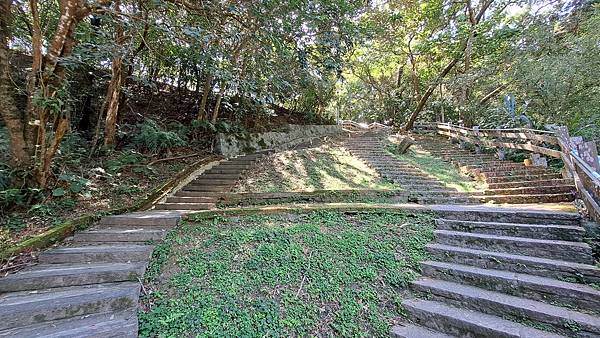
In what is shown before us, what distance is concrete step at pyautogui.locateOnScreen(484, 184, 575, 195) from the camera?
4.96 meters

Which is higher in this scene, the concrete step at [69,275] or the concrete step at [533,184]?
the concrete step at [533,184]

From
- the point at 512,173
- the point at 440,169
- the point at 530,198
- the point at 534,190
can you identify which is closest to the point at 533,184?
the point at 534,190

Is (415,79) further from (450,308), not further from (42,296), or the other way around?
(42,296)

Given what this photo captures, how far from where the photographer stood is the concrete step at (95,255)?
11.2ft

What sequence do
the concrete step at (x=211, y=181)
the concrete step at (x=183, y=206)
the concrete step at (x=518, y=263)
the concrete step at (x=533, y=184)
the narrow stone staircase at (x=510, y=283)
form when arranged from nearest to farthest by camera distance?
the narrow stone staircase at (x=510, y=283) → the concrete step at (x=518, y=263) → the concrete step at (x=533, y=184) → the concrete step at (x=183, y=206) → the concrete step at (x=211, y=181)

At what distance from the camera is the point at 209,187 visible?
676 centimetres

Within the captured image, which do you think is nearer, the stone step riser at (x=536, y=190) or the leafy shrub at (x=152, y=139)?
the stone step riser at (x=536, y=190)

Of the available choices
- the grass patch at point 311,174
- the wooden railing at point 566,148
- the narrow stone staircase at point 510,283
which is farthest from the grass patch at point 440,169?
the narrow stone staircase at point 510,283

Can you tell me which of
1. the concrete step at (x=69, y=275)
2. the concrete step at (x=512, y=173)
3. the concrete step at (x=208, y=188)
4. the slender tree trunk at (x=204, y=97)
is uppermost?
the slender tree trunk at (x=204, y=97)

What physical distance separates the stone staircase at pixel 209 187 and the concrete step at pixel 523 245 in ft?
14.9

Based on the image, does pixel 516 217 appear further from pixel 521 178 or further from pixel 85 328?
pixel 85 328

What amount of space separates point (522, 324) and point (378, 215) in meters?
2.33

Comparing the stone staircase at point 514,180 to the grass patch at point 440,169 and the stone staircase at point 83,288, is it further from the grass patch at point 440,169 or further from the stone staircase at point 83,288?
the stone staircase at point 83,288

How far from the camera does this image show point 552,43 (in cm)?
871
